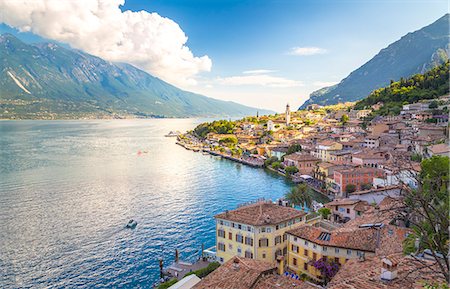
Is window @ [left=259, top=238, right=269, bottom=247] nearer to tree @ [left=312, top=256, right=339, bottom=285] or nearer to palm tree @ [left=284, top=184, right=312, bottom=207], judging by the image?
tree @ [left=312, top=256, right=339, bottom=285]

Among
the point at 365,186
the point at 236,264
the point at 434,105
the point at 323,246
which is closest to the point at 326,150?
the point at 365,186

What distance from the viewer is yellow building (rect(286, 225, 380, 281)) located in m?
20.9

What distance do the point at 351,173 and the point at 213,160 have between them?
45731mm

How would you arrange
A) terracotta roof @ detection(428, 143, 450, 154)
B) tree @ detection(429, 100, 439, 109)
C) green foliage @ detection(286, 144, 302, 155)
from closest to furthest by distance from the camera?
terracotta roof @ detection(428, 143, 450, 154) → green foliage @ detection(286, 144, 302, 155) → tree @ detection(429, 100, 439, 109)

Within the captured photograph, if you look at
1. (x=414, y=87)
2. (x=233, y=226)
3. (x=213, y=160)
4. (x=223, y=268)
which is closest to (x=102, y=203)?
(x=233, y=226)

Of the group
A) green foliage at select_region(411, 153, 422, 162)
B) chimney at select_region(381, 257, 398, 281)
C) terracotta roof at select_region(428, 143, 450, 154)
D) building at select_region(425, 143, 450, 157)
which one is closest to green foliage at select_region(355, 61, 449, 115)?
green foliage at select_region(411, 153, 422, 162)

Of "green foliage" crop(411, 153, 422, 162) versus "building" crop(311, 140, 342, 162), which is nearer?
"green foliage" crop(411, 153, 422, 162)

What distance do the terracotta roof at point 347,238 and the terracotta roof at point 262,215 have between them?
71.2 inches

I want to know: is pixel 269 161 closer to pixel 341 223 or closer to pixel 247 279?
pixel 341 223

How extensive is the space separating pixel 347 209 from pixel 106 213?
2711cm

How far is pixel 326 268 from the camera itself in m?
20.8

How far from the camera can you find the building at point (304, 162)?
2581 inches

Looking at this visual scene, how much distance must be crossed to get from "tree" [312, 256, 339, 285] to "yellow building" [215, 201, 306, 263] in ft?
11.9

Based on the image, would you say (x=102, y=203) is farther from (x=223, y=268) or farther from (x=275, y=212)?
(x=223, y=268)
